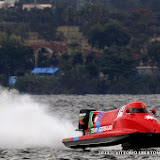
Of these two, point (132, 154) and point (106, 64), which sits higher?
point (132, 154)

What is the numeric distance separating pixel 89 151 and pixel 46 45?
149075 millimetres

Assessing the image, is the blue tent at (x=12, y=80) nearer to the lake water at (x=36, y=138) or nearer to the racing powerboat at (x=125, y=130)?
the lake water at (x=36, y=138)

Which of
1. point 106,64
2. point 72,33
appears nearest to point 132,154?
point 106,64

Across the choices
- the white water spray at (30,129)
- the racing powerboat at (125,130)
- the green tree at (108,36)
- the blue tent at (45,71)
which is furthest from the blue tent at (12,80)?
the racing powerboat at (125,130)

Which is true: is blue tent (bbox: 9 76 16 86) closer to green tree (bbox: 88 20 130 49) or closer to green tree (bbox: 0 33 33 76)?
green tree (bbox: 0 33 33 76)

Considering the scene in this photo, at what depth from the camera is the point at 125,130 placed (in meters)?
22.2

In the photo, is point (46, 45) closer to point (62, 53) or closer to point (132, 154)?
point (62, 53)

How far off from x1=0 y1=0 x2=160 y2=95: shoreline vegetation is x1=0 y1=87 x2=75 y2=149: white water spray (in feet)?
364

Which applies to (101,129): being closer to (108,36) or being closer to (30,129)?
(30,129)

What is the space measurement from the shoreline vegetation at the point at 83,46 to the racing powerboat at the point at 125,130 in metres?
117

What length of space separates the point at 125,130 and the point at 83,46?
15485cm

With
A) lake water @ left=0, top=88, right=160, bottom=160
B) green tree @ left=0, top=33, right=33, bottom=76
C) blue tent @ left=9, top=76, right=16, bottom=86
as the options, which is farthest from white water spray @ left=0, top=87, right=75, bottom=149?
green tree @ left=0, top=33, right=33, bottom=76

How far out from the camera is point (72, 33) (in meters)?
186

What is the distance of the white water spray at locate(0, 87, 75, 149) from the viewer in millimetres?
26531
